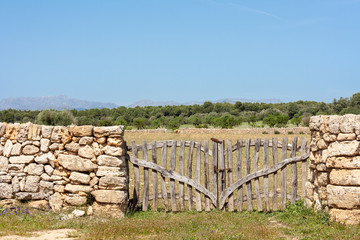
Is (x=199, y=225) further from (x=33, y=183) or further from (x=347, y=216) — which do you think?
(x=33, y=183)

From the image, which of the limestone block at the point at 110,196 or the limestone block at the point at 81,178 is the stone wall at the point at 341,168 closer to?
the limestone block at the point at 110,196

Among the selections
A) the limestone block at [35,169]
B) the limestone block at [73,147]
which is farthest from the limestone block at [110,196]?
the limestone block at [35,169]

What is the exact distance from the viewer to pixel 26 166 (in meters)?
9.80

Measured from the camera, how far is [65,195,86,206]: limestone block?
9.30 meters

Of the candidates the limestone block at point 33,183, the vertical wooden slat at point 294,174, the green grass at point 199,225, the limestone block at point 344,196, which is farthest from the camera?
the limestone block at point 33,183

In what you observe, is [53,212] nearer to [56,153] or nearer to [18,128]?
[56,153]

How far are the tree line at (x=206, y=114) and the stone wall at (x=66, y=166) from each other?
127 ft

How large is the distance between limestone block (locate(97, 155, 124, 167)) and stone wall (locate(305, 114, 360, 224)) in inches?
194

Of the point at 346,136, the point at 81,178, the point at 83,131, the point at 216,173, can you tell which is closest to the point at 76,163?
the point at 81,178

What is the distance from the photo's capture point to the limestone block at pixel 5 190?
9.84 m

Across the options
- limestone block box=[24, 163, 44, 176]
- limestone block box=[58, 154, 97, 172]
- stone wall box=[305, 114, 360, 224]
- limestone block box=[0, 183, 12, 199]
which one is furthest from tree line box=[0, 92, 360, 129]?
stone wall box=[305, 114, 360, 224]

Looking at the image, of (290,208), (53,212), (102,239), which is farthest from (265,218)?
(53,212)

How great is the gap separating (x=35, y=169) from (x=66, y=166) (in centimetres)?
98

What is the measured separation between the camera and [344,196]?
8062 millimetres
